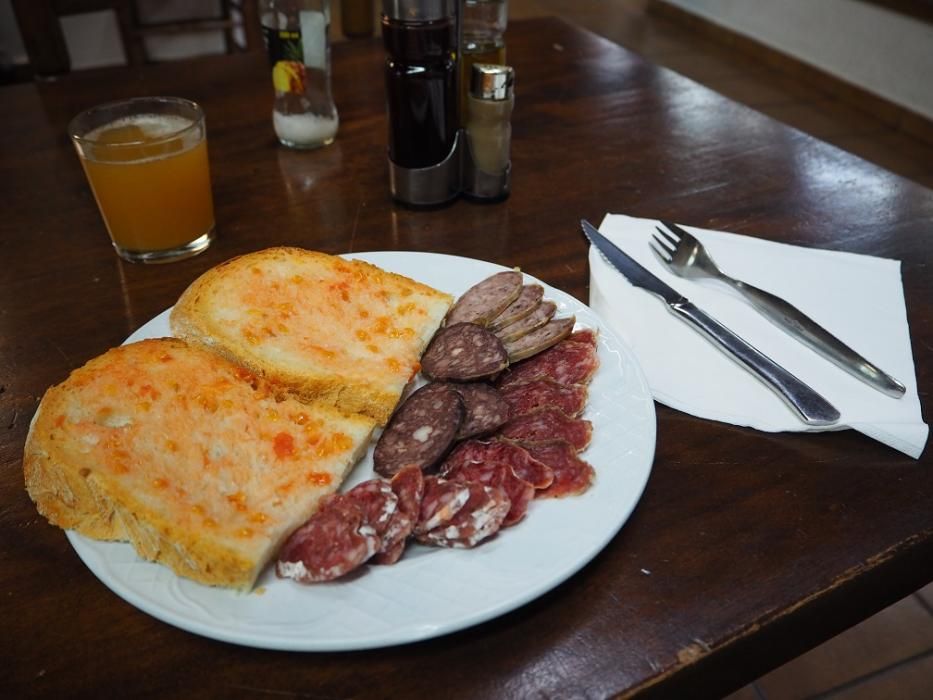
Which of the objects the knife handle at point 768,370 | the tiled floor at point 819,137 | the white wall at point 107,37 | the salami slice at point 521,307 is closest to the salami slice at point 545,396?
the salami slice at point 521,307

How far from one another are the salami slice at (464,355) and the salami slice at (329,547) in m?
0.33

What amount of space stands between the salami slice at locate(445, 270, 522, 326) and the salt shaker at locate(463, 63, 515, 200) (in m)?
0.49

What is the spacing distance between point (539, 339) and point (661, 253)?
52cm

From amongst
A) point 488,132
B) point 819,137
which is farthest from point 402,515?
point 819,137

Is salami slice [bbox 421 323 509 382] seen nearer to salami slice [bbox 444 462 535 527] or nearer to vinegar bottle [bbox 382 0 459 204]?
salami slice [bbox 444 462 535 527]

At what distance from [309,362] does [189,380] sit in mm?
190

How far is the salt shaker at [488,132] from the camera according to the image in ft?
5.24

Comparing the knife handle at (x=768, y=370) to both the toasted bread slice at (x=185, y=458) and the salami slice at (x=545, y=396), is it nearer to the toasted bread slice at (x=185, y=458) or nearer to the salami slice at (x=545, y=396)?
the salami slice at (x=545, y=396)

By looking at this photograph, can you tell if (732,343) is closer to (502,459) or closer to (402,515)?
(502,459)

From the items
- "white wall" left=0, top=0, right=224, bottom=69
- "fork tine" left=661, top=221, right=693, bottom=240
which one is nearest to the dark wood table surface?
"fork tine" left=661, top=221, right=693, bottom=240

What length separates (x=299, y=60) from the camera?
6.11 feet

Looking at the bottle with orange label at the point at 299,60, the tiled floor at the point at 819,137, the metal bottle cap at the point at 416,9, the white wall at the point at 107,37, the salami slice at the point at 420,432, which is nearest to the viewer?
the salami slice at the point at 420,432

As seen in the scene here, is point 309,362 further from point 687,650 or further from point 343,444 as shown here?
point 687,650

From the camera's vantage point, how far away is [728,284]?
1.51 m
